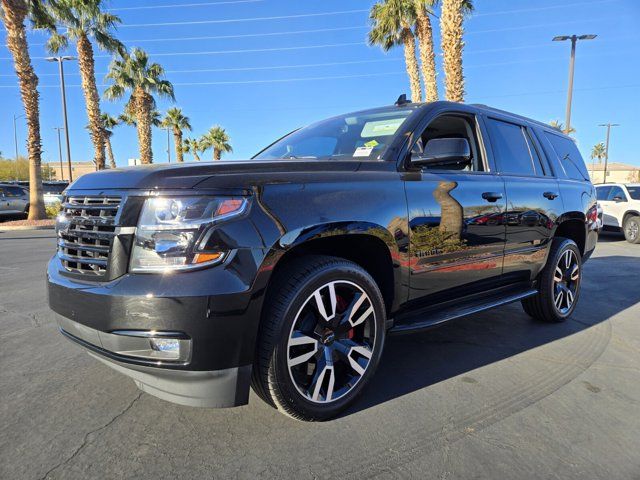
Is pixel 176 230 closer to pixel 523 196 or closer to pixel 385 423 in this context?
pixel 385 423

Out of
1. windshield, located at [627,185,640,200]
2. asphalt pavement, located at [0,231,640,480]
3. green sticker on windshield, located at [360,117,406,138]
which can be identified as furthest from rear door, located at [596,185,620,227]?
green sticker on windshield, located at [360,117,406,138]

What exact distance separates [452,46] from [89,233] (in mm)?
15197

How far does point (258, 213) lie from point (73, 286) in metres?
1.05

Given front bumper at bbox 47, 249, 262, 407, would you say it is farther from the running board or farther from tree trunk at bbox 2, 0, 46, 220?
tree trunk at bbox 2, 0, 46, 220

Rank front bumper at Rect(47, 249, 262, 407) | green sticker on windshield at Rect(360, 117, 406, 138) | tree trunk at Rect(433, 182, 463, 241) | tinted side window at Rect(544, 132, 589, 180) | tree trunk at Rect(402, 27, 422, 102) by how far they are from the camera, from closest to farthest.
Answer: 1. front bumper at Rect(47, 249, 262, 407)
2. tree trunk at Rect(433, 182, 463, 241)
3. green sticker on windshield at Rect(360, 117, 406, 138)
4. tinted side window at Rect(544, 132, 589, 180)
5. tree trunk at Rect(402, 27, 422, 102)

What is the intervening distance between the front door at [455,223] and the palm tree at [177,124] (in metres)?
37.2

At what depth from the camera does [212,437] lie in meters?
2.38

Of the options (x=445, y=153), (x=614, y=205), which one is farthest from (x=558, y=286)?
(x=614, y=205)

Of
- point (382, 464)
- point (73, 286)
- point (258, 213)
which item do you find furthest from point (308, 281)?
point (73, 286)

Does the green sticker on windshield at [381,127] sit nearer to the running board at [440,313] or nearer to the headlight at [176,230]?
the running board at [440,313]

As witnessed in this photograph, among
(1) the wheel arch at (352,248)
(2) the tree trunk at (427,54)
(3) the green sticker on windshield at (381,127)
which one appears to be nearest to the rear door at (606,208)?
(2) the tree trunk at (427,54)

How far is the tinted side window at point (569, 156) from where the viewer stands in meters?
4.90

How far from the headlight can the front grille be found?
0.20 meters

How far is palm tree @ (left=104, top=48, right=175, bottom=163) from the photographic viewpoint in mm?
26438
